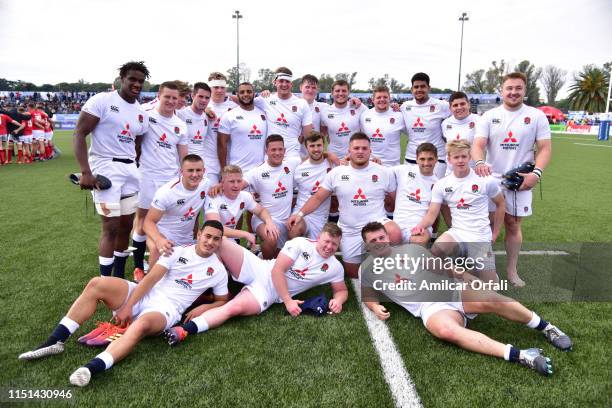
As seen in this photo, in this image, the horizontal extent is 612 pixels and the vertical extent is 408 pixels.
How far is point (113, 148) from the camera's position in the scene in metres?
4.11

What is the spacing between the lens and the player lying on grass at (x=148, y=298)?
9.45ft

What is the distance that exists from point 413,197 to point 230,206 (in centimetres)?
203

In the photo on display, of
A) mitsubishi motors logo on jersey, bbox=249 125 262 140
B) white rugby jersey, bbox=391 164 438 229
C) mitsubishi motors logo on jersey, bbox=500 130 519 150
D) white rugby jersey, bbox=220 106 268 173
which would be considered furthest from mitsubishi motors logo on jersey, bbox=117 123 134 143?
mitsubishi motors logo on jersey, bbox=500 130 519 150

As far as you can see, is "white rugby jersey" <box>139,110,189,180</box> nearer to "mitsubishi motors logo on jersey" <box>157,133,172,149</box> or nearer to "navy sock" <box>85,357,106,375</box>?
"mitsubishi motors logo on jersey" <box>157,133,172,149</box>

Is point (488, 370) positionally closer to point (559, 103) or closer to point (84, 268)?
point (84, 268)

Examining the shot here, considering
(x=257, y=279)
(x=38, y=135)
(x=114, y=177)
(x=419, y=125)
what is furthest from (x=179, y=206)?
(x=38, y=135)

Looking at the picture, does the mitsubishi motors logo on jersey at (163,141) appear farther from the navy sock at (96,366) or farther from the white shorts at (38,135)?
the white shorts at (38,135)

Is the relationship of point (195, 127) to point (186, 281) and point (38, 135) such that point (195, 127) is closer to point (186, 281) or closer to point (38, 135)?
point (186, 281)

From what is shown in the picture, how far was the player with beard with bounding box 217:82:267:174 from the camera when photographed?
5551 mm

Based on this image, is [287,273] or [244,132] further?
[244,132]

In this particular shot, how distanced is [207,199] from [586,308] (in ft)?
12.5

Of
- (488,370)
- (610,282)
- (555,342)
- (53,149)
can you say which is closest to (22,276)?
(488,370)

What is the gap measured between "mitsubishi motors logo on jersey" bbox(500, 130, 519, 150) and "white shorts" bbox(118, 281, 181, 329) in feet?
12.1

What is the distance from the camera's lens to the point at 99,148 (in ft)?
13.4
